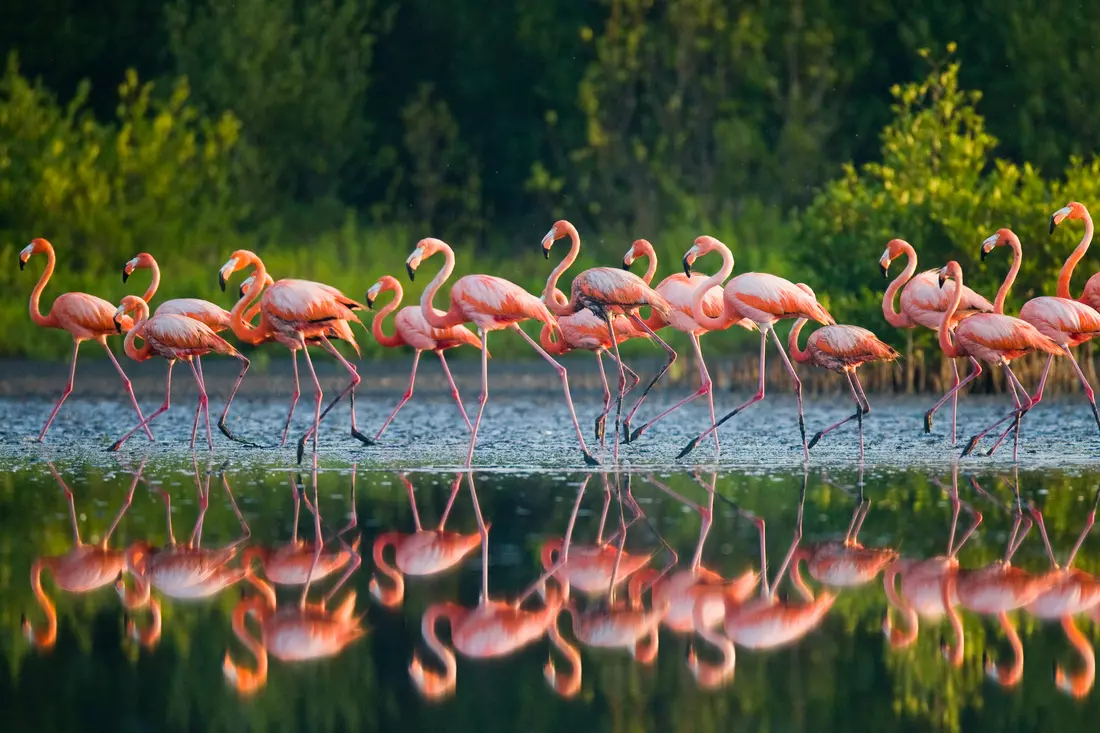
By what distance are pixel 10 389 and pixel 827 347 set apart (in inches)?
314

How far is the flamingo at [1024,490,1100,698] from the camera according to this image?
5.22 meters

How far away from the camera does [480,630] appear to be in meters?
5.92

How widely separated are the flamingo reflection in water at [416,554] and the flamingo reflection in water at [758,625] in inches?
46.6

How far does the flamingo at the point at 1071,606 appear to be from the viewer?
522cm

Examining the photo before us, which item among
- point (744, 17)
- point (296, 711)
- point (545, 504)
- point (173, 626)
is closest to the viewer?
point (296, 711)

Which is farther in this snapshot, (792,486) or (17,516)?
(792,486)

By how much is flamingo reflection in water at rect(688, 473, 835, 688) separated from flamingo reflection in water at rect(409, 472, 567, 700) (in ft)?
1.82

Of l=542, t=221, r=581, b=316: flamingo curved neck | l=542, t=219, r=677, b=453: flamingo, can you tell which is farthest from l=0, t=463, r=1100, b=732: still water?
l=542, t=221, r=581, b=316: flamingo curved neck

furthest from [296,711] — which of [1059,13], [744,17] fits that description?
[1059,13]

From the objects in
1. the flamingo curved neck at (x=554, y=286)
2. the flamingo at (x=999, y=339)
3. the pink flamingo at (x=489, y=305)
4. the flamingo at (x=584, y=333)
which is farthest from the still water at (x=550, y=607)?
the flamingo at (x=584, y=333)

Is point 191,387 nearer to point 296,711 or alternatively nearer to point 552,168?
point 296,711

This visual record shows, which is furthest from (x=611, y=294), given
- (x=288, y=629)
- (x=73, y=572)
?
(x=288, y=629)

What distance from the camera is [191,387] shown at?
15820 millimetres

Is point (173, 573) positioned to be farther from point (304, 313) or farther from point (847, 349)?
point (847, 349)
